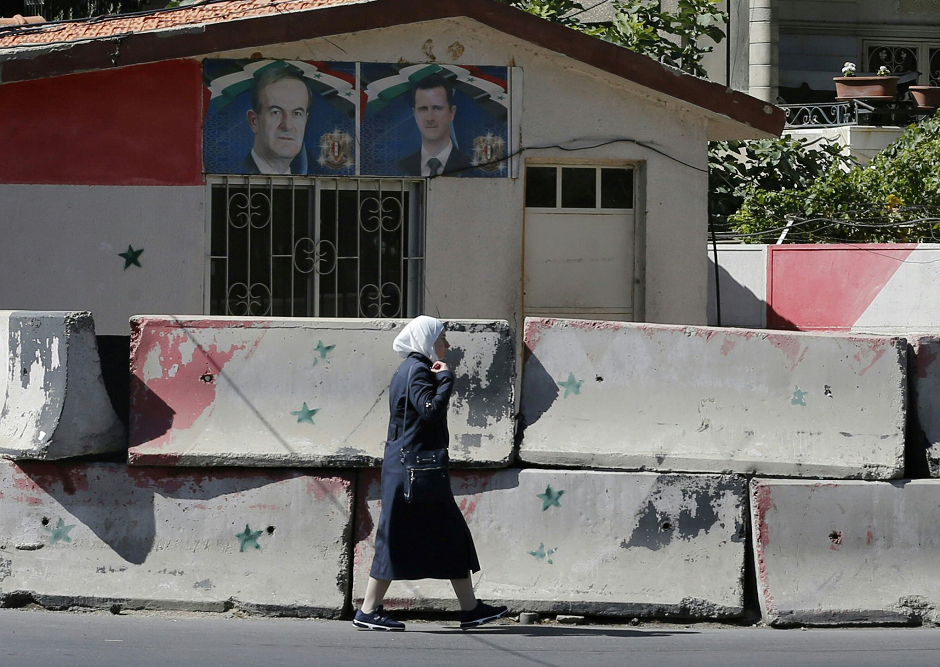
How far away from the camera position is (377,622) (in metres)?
5.86

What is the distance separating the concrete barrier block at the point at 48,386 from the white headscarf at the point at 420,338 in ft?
5.64

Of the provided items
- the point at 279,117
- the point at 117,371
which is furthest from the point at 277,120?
the point at 117,371

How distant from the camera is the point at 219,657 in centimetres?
529

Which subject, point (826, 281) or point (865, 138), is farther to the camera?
point (865, 138)

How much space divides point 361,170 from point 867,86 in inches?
536

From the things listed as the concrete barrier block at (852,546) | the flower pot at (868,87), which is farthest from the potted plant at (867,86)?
the concrete barrier block at (852,546)

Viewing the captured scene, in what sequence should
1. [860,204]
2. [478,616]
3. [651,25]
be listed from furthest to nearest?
[651,25], [860,204], [478,616]

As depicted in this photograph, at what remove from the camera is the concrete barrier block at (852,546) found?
617cm

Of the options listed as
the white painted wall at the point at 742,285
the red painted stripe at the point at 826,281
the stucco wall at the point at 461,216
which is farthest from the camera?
the white painted wall at the point at 742,285

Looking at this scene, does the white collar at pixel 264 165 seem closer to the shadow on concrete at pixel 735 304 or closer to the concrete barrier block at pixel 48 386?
the concrete barrier block at pixel 48 386

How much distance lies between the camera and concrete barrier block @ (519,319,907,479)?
6.27 m

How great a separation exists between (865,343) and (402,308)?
4.17 m

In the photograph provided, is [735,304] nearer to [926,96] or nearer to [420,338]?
[926,96]

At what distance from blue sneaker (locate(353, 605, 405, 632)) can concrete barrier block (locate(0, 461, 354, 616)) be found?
0.29 metres
